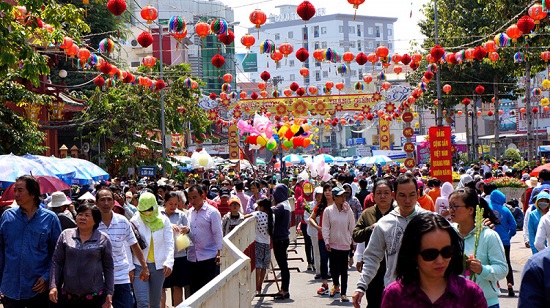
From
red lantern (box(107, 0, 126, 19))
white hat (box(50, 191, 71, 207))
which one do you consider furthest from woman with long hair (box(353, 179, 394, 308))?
red lantern (box(107, 0, 126, 19))

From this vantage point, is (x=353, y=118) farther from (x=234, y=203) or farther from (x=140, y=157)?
(x=234, y=203)

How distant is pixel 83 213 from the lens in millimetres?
7848

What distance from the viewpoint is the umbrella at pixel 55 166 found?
17.7 metres

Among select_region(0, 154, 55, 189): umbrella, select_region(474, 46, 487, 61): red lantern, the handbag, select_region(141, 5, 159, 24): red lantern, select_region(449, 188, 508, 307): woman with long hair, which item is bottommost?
the handbag

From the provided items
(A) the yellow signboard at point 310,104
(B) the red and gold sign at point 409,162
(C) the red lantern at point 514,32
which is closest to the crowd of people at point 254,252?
(C) the red lantern at point 514,32

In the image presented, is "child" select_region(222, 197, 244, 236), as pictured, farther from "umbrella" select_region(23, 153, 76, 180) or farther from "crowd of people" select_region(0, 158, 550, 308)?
"umbrella" select_region(23, 153, 76, 180)

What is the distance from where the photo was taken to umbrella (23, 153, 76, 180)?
17.7m

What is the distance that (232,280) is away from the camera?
28.3ft

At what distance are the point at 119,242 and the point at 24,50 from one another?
4.08 m

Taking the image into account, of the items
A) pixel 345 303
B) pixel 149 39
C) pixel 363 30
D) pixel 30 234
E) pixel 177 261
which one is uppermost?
pixel 363 30

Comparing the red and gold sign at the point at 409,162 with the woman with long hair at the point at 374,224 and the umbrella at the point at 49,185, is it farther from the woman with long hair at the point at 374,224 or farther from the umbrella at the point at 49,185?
the woman with long hair at the point at 374,224

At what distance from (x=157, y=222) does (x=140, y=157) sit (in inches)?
1082

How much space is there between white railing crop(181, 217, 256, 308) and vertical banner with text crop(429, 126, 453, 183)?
13.7 meters

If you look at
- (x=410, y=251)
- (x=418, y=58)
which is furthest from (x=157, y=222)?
(x=418, y=58)
